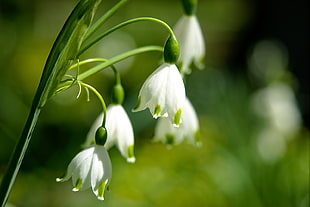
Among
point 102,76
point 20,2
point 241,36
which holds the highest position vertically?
point 20,2

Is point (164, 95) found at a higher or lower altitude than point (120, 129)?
higher

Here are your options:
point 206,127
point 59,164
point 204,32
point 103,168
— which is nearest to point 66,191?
point 59,164

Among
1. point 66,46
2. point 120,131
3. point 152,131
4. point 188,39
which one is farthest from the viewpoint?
point 152,131

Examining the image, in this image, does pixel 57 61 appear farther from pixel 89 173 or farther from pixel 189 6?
pixel 189 6

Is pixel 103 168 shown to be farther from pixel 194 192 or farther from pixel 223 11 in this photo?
pixel 223 11

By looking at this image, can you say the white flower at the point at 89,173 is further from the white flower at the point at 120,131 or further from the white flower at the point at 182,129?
the white flower at the point at 182,129

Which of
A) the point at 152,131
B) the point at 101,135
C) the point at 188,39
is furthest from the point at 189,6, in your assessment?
the point at 152,131

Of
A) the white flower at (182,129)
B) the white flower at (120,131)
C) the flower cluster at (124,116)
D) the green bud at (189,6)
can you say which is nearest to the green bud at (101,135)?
the flower cluster at (124,116)
